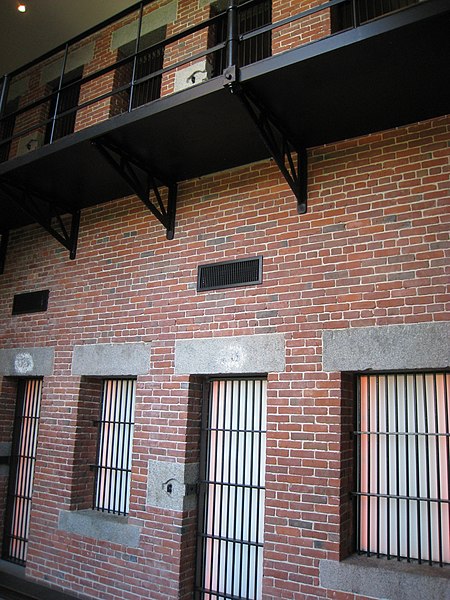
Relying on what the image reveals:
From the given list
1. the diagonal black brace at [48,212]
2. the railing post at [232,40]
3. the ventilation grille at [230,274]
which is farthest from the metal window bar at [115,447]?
the railing post at [232,40]

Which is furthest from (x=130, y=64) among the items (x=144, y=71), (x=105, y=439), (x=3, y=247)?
(x=105, y=439)

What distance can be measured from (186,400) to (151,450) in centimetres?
71

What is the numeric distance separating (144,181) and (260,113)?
6.32 ft

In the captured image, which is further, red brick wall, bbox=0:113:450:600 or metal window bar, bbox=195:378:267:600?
metal window bar, bbox=195:378:267:600

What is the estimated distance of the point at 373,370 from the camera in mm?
4359

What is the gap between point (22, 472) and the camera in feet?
22.9

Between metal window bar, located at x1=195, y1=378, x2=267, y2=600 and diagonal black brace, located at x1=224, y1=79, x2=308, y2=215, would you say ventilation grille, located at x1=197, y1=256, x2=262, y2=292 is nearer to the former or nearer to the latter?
diagonal black brace, located at x1=224, y1=79, x2=308, y2=215

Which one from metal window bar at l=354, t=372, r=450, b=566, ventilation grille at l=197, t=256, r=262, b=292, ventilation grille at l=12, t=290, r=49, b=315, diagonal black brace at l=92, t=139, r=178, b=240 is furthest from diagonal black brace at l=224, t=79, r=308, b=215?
ventilation grille at l=12, t=290, r=49, b=315

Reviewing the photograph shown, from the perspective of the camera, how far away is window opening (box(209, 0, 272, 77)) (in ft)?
20.1

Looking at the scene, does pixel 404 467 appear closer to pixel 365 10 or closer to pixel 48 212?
pixel 365 10

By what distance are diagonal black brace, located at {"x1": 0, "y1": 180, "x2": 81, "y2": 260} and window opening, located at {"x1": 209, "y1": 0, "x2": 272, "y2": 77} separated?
9.10ft

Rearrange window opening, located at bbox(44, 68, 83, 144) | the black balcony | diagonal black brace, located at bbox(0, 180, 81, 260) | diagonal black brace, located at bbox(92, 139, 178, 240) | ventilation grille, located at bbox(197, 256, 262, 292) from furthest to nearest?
window opening, located at bbox(44, 68, 83, 144) < diagonal black brace, located at bbox(0, 180, 81, 260) < diagonal black brace, located at bbox(92, 139, 178, 240) < ventilation grille, located at bbox(197, 256, 262, 292) < the black balcony

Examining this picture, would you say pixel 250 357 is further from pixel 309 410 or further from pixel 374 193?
pixel 374 193

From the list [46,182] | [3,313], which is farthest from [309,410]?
[3,313]
